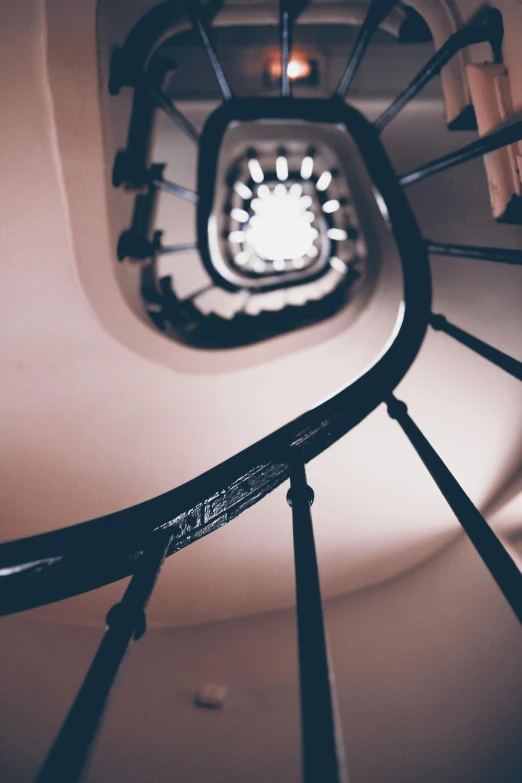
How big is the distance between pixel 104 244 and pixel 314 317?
154 centimetres

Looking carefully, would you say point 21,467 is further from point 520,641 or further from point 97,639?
point 520,641

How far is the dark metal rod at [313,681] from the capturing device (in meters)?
0.65

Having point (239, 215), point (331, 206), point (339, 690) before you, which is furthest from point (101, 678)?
point (239, 215)

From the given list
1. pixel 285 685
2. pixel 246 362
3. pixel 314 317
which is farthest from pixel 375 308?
pixel 285 685

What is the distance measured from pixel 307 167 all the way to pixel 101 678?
14.1 ft

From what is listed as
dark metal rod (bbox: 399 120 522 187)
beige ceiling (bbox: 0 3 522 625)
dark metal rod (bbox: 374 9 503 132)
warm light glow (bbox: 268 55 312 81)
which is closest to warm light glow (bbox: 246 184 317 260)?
warm light glow (bbox: 268 55 312 81)

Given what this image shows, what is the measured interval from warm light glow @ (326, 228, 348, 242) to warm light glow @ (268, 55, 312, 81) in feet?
3.85

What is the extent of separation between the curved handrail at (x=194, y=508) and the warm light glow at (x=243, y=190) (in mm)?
3742

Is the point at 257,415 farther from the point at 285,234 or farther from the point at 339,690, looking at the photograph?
the point at 285,234

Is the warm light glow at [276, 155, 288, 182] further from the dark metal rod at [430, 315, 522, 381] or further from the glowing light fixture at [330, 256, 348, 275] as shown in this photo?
the dark metal rod at [430, 315, 522, 381]

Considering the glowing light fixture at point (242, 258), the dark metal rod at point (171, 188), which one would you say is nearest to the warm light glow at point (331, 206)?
the glowing light fixture at point (242, 258)

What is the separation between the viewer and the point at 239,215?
5441 millimetres

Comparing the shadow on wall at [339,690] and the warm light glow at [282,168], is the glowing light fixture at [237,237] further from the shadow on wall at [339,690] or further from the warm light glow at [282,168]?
the shadow on wall at [339,690]

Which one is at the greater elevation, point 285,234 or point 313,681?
point 285,234
